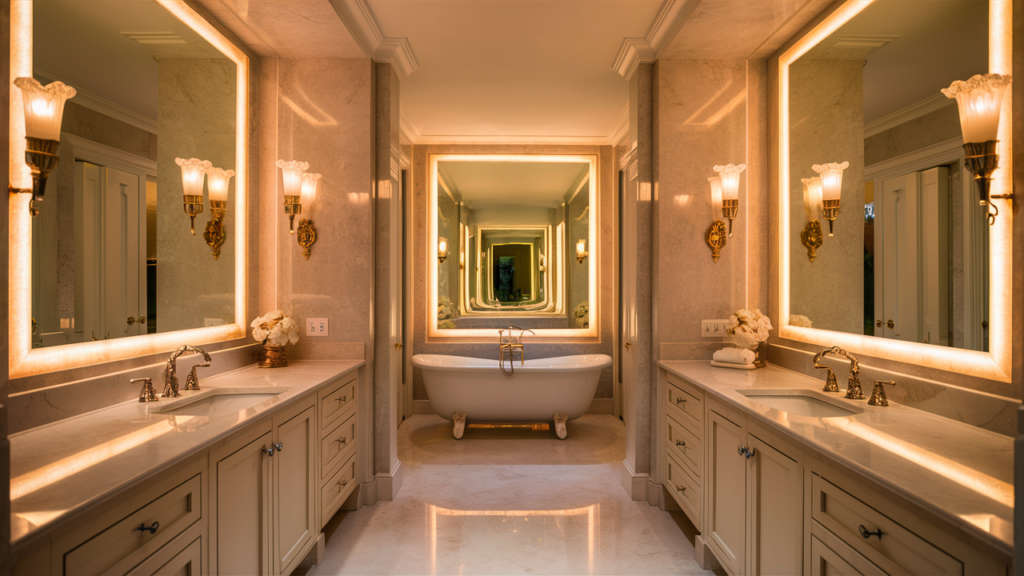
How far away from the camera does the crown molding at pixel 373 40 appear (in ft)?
7.89

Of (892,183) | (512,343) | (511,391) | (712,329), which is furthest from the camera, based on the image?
(512,343)

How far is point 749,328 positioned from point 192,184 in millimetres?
2792

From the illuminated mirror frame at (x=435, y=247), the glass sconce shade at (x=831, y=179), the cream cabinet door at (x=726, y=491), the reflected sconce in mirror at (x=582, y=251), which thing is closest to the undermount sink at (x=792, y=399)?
the cream cabinet door at (x=726, y=491)

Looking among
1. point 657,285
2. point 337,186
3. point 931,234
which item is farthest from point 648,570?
point 337,186

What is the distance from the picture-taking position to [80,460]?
3.80 ft

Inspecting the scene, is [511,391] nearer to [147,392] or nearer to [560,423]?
[560,423]

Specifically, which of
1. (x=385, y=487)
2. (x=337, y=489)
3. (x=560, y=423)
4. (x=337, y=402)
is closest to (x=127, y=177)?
(x=337, y=402)

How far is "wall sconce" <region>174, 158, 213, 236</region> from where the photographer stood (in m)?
2.19

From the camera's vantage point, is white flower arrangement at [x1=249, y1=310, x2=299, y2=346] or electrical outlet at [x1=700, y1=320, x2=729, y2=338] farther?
electrical outlet at [x1=700, y1=320, x2=729, y2=338]

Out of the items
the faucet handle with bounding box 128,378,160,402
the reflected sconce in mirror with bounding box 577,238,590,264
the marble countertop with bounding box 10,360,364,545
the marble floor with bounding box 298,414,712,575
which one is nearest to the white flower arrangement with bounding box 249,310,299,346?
the marble countertop with bounding box 10,360,364,545

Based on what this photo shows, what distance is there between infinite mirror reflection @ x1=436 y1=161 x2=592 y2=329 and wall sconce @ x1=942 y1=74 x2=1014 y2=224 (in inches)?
134

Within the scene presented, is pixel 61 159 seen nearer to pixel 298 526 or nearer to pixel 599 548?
pixel 298 526

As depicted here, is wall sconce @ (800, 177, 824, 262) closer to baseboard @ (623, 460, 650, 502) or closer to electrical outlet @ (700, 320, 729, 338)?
electrical outlet @ (700, 320, 729, 338)

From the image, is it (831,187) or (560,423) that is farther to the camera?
(560,423)
